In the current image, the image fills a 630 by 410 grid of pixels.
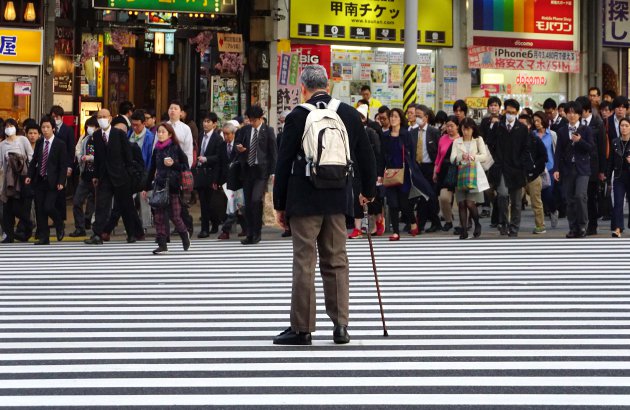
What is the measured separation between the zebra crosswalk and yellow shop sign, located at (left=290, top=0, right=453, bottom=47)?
11.0 metres

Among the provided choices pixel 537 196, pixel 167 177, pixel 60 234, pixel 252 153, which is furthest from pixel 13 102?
pixel 537 196

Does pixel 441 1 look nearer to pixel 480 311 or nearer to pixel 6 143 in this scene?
pixel 6 143

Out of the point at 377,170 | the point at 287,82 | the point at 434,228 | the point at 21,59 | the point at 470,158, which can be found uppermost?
the point at 21,59

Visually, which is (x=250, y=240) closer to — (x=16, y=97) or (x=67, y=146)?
(x=67, y=146)

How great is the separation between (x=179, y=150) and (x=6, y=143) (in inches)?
137

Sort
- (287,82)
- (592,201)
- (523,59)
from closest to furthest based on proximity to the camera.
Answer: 1. (592,201)
2. (287,82)
3. (523,59)

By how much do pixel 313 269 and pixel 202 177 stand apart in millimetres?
10887

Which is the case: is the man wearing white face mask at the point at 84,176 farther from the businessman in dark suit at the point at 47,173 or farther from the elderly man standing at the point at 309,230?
the elderly man standing at the point at 309,230

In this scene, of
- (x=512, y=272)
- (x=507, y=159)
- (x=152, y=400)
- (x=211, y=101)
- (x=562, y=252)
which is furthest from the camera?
(x=211, y=101)

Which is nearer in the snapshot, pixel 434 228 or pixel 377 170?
pixel 377 170

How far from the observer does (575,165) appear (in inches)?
712

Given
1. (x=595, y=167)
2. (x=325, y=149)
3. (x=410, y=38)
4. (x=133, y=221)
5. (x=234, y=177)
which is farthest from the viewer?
(x=410, y=38)

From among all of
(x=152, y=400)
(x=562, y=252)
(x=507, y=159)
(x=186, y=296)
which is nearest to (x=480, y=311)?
(x=186, y=296)

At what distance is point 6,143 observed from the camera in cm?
1888
